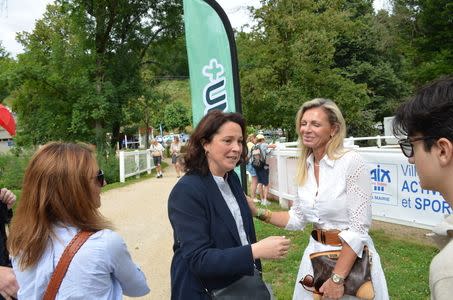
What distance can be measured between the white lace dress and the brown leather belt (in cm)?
3

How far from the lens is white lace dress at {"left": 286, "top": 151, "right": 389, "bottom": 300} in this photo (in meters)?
2.35

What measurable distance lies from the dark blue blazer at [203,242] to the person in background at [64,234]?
0.26 metres

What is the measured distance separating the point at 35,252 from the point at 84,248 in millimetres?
206

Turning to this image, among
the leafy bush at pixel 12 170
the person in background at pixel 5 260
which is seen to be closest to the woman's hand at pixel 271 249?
the person in background at pixel 5 260

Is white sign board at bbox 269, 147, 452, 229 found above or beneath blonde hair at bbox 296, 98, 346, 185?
beneath

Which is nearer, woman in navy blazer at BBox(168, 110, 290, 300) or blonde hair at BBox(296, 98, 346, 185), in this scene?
woman in navy blazer at BBox(168, 110, 290, 300)

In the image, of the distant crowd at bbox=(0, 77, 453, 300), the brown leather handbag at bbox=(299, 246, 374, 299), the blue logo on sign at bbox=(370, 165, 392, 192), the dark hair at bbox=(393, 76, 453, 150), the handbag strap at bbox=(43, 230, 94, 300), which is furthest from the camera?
the blue logo on sign at bbox=(370, 165, 392, 192)

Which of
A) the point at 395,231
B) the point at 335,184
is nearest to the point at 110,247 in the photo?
the point at 335,184

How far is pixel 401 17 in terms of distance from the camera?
32844 millimetres

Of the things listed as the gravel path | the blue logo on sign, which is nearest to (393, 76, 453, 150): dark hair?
the gravel path

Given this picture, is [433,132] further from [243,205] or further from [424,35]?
[424,35]

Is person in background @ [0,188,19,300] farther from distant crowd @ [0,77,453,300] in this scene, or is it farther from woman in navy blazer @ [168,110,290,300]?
woman in navy blazer @ [168,110,290,300]

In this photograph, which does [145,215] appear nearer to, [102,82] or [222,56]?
[222,56]

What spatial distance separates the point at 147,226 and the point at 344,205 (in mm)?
7306
